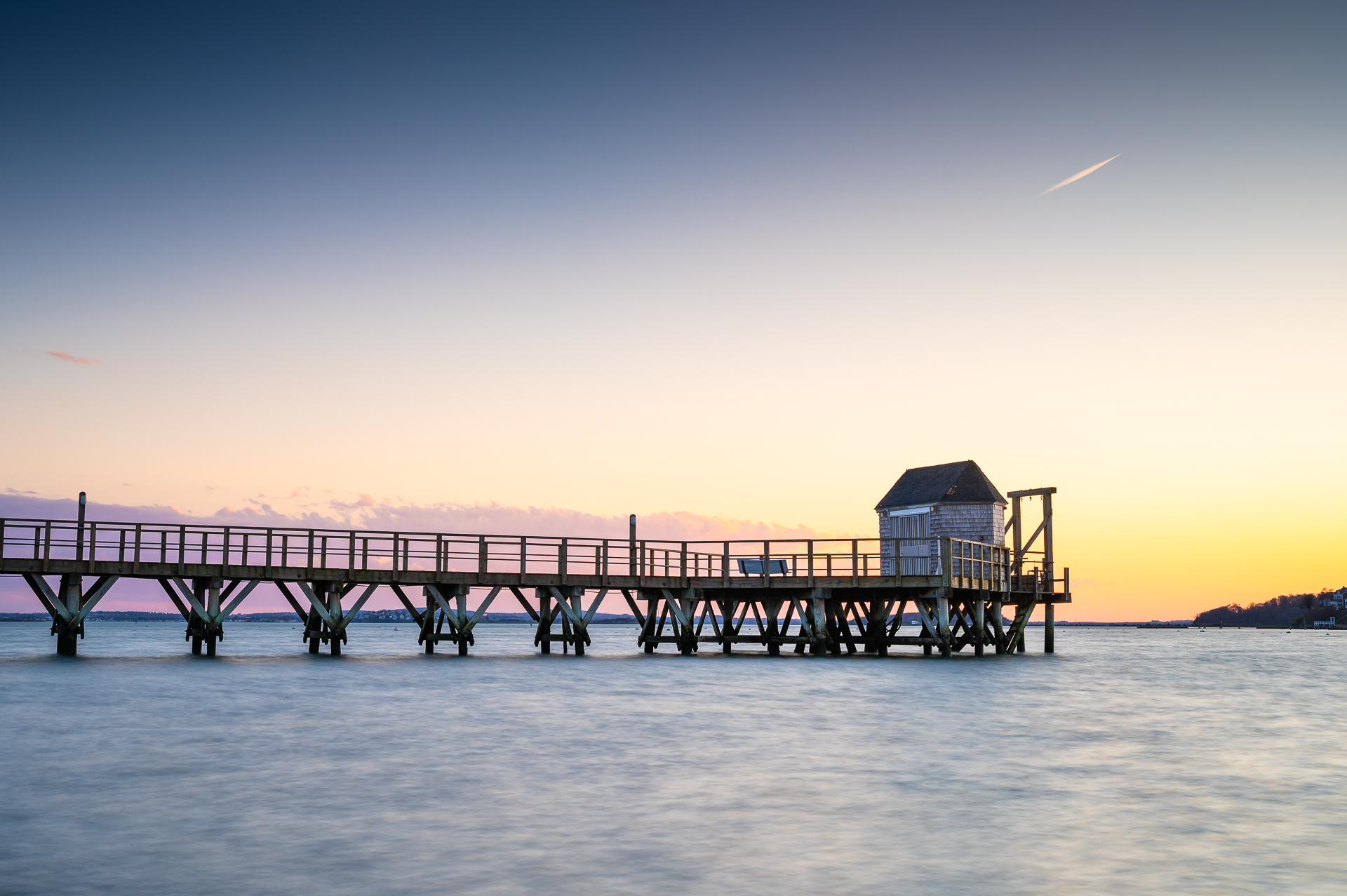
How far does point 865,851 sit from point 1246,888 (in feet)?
9.08

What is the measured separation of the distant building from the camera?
119 feet

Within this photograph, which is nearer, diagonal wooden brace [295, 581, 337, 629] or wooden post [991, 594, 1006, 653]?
diagonal wooden brace [295, 581, 337, 629]

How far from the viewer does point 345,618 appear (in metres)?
31.2

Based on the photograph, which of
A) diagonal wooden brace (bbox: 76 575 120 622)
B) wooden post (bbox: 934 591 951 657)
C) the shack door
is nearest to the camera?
diagonal wooden brace (bbox: 76 575 120 622)

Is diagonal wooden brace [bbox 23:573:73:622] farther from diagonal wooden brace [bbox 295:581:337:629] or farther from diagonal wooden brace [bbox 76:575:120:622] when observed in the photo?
diagonal wooden brace [bbox 295:581:337:629]

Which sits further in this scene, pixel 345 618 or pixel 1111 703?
pixel 345 618

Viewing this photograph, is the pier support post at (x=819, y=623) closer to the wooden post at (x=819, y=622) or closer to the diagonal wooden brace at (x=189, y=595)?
the wooden post at (x=819, y=622)

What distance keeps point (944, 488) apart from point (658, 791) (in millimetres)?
27466

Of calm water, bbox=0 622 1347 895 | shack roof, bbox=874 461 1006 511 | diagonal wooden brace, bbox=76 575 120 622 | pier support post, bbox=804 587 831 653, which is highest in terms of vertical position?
shack roof, bbox=874 461 1006 511

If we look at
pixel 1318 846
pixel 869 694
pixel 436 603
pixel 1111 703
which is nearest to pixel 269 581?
pixel 436 603

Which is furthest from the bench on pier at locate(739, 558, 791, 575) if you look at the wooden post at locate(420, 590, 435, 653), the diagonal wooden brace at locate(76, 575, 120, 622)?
the diagonal wooden brace at locate(76, 575, 120, 622)

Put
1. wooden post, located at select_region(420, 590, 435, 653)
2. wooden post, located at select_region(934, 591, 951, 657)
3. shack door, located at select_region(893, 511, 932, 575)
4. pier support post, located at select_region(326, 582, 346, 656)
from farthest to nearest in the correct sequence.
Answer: shack door, located at select_region(893, 511, 932, 575) < wooden post, located at select_region(420, 590, 435, 653) < wooden post, located at select_region(934, 591, 951, 657) < pier support post, located at select_region(326, 582, 346, 656)

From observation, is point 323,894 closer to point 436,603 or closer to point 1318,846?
point 1318,846

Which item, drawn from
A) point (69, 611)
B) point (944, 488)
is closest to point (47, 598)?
point (69, 611)
